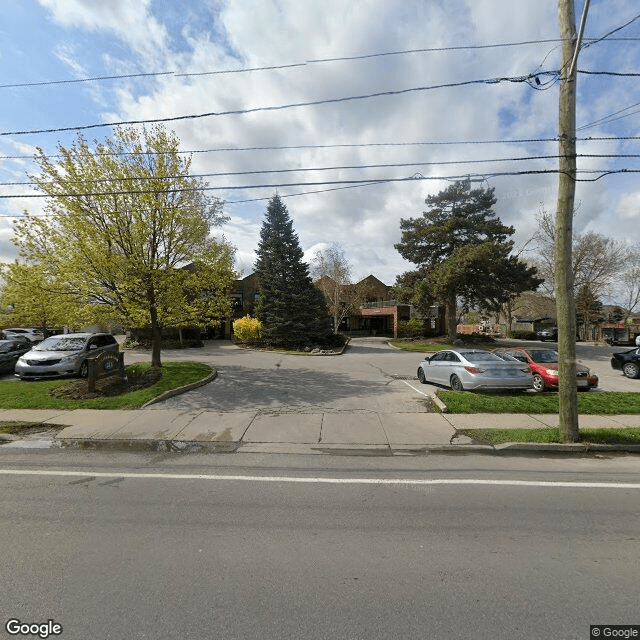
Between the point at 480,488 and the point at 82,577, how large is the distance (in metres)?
4.35

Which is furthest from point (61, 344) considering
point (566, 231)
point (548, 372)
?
point (548, 372)

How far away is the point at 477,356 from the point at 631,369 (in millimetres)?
8629

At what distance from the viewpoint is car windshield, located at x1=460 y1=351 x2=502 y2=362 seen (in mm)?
10508

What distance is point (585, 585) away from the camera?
2.82m

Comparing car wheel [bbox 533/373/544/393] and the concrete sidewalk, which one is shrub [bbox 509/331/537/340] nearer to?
car wheel [bbox 533/373/544/393]

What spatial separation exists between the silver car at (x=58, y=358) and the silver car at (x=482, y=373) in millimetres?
10486

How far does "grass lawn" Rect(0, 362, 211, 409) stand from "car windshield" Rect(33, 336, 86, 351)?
1314mm

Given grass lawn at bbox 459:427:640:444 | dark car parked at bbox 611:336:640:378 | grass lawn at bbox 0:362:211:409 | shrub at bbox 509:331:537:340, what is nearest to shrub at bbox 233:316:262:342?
grass lawn at bbox 0:362:211:409

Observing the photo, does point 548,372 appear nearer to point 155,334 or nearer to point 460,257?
point 155,334

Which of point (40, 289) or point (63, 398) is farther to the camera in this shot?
point (40, 289)

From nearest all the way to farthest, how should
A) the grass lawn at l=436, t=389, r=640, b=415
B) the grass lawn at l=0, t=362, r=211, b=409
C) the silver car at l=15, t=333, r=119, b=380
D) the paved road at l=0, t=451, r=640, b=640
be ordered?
the paved road at l=0, t=451, r=640, b=640 → the grass lawn at l=436, t=389, r=640, b=415 → the grass lawn at l=0, t=362, r=211, b=409 → the silver car at l=15, t=333, r=119, b=380

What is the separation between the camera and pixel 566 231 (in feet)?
21.9

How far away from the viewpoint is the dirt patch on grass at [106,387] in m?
9.88

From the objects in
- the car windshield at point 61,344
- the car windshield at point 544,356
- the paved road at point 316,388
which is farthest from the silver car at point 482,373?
the car windshield at point 61,344
